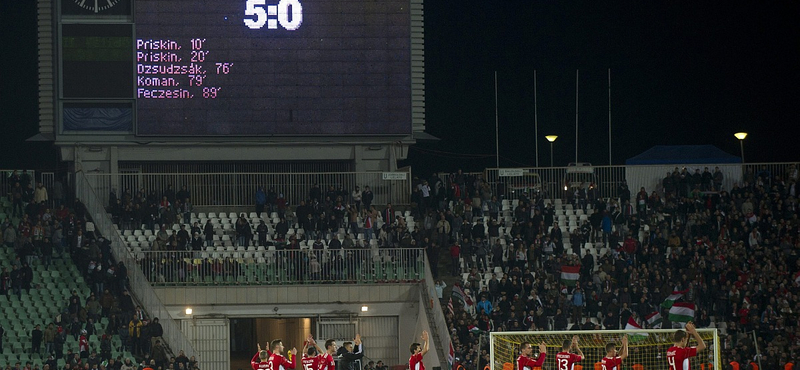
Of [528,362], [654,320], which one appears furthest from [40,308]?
[528,362]

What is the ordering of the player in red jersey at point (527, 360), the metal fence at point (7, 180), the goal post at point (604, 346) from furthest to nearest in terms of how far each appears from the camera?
1. the metal fence at point (7, 180)
2. the goal post at point (604, 346)
3. the player in red jersey at point (527, 360)

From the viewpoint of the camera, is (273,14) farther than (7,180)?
No

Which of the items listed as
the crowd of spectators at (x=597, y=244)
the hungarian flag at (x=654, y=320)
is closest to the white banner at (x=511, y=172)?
the crowd of spectators at (x=597, y=244)

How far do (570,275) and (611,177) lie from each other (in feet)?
20.3

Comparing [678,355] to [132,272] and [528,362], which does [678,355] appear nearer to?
[528,362]

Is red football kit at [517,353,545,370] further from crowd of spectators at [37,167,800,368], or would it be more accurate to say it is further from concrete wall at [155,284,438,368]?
concrete wall at [155,284,438,368]

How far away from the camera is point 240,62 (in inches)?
1597

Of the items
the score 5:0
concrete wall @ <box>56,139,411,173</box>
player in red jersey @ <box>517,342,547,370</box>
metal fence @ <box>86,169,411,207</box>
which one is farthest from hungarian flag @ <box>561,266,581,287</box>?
player in red jersey @ <box>517,342,547,370</box>

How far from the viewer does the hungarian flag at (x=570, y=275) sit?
37969mm

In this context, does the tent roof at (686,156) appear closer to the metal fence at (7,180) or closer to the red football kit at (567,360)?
the metal fence at (7,180)

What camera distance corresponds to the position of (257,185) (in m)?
42.9

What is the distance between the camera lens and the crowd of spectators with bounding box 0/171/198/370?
1364 inches

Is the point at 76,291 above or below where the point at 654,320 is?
above

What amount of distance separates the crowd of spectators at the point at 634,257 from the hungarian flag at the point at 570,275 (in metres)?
0.19
